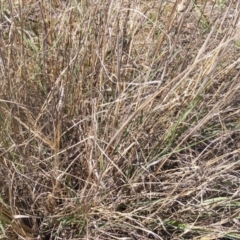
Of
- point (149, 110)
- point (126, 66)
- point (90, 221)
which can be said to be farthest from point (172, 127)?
point (90, 221)

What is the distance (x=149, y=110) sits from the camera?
1185 mm

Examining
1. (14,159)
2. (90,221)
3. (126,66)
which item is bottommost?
(90,221)

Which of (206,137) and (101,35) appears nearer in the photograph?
(101,35)

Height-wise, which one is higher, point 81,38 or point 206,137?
point 81,38

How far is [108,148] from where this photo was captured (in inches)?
44.9

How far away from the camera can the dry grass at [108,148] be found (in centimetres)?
111

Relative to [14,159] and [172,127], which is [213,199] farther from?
[14,159]

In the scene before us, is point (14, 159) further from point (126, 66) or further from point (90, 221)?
point (126, 66)

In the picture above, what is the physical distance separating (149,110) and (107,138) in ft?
0.42

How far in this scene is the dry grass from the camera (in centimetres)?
111

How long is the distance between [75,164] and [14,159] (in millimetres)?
166

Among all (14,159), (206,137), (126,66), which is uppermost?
(126,66)

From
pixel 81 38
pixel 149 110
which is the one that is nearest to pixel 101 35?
pixel 81 38

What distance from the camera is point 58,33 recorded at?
121cm
